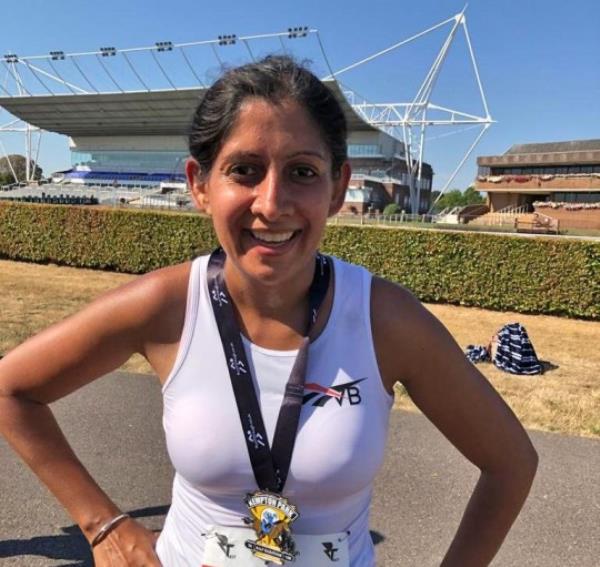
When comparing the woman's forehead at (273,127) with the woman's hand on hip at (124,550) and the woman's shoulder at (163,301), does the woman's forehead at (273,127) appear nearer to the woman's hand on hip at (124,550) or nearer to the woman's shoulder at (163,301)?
the woman's shoulder at (163,301)

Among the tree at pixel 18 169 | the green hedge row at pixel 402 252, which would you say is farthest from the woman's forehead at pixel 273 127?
the tree at pixel 18 169

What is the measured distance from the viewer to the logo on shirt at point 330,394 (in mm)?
1300

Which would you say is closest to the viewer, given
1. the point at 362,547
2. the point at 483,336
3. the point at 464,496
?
the point at 362,547

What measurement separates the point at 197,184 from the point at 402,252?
42.6 feet

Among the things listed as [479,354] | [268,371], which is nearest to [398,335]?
[268,371]

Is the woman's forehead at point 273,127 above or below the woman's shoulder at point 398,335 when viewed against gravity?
above

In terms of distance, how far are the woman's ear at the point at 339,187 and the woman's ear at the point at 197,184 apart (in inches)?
12.3

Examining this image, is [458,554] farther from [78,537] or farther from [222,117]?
[78,537]

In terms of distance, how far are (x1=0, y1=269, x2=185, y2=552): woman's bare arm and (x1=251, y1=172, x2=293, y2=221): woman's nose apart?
12.2 inches

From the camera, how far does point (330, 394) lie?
130cm

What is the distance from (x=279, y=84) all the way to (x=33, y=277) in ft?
47.3

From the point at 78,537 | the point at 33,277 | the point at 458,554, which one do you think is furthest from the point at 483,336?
the point at 33,277

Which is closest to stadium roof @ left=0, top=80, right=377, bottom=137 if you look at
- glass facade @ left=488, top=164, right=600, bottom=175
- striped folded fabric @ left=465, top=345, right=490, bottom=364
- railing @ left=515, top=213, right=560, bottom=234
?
glass facade @ left=488, top=164, right=600, bottom=175

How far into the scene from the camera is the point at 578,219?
5234 cm
